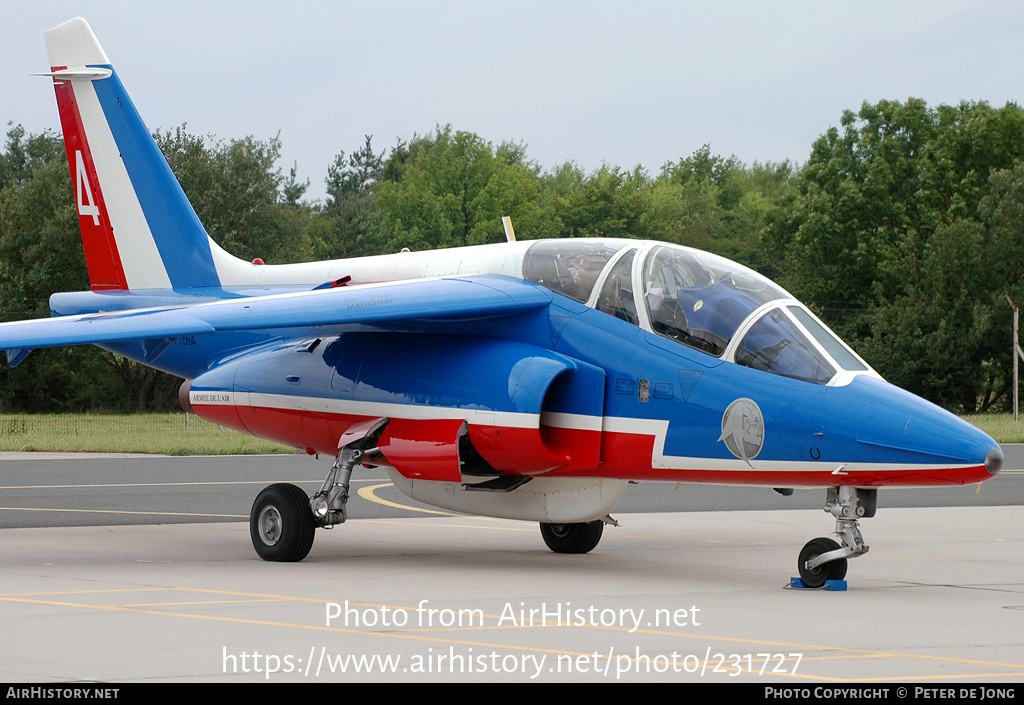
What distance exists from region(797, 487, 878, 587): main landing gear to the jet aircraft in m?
0.02

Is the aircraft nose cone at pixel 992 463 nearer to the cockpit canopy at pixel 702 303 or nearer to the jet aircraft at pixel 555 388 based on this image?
the jet aircraft at pixel 555 388

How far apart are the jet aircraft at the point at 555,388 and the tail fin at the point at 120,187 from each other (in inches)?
78.3

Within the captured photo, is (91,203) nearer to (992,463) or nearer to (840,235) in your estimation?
(992,463)

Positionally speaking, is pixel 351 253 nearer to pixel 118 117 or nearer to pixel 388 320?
pixel 118 117

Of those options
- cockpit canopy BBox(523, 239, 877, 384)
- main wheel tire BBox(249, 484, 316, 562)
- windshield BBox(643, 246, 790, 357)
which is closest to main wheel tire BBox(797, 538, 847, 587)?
cockpit canopy BBox(523, 239, 877, 384)

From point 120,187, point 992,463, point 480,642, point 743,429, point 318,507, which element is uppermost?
point 120,187

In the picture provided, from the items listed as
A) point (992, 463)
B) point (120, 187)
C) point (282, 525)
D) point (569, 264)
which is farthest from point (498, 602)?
point (120, 187)

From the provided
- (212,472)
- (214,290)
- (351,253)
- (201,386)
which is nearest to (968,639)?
(201,386)

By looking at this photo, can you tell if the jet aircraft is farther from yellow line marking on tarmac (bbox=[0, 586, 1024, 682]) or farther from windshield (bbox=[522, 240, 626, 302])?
yellow line marking on tarmac (bbox=[0, 586, 1024, 682])

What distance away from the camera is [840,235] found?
6519 cm

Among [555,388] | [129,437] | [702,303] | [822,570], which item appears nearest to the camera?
[822,570]

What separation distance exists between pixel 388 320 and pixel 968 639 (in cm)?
566

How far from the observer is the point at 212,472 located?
79.3 feet

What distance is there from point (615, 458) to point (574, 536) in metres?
2.57
